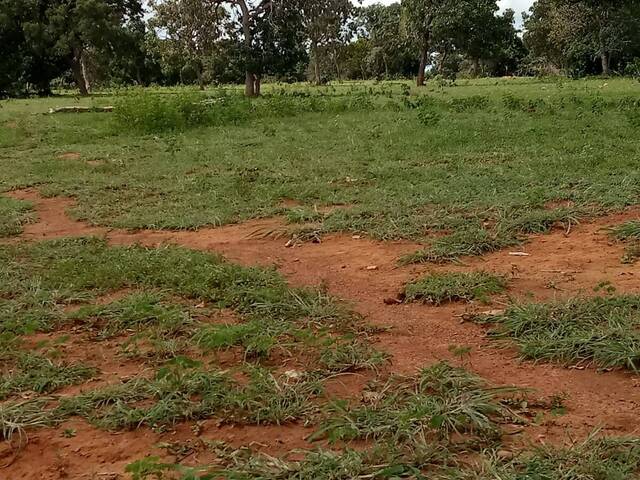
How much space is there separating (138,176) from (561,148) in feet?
17.1

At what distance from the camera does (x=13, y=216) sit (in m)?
6.35

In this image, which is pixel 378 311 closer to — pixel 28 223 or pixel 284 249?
pixel 284 249

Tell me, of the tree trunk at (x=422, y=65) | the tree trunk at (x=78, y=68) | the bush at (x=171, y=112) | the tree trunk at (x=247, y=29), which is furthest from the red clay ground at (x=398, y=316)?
the tree trunk at (x=78, y=68)

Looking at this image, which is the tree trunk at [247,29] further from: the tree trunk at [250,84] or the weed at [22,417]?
the weed at [22,417]

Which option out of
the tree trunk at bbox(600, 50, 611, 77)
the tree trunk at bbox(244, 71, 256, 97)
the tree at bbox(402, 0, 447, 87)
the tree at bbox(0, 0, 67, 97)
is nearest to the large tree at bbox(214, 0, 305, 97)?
the tree trunk at bbox(244, 71, 256, 97)

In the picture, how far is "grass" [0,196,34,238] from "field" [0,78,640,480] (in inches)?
1.8

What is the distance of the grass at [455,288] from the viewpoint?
384 cm

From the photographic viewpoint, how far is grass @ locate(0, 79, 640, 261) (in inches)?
224

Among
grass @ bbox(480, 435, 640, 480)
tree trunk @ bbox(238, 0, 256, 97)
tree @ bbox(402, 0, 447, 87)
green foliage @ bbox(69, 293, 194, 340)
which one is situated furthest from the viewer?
tree @ bbox(402, 0, 447, 87)

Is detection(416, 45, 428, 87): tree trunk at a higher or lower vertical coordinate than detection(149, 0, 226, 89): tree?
lower

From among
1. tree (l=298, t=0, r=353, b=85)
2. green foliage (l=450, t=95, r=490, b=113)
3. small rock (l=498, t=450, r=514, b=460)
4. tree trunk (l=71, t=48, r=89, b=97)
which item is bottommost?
small rock (l=498, t=450, r=514, b=460)

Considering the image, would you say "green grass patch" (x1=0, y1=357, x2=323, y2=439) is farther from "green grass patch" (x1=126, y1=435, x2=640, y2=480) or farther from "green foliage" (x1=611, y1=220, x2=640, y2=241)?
"green foliage" (x1=611, y1=220, x2=640, y2=241)

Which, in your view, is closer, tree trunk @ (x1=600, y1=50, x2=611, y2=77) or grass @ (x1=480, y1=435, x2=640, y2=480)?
grass @ (x1=480, y1=435, x2=640, y2=480)

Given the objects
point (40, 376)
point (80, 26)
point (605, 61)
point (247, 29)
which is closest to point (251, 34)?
point (247, 29)
